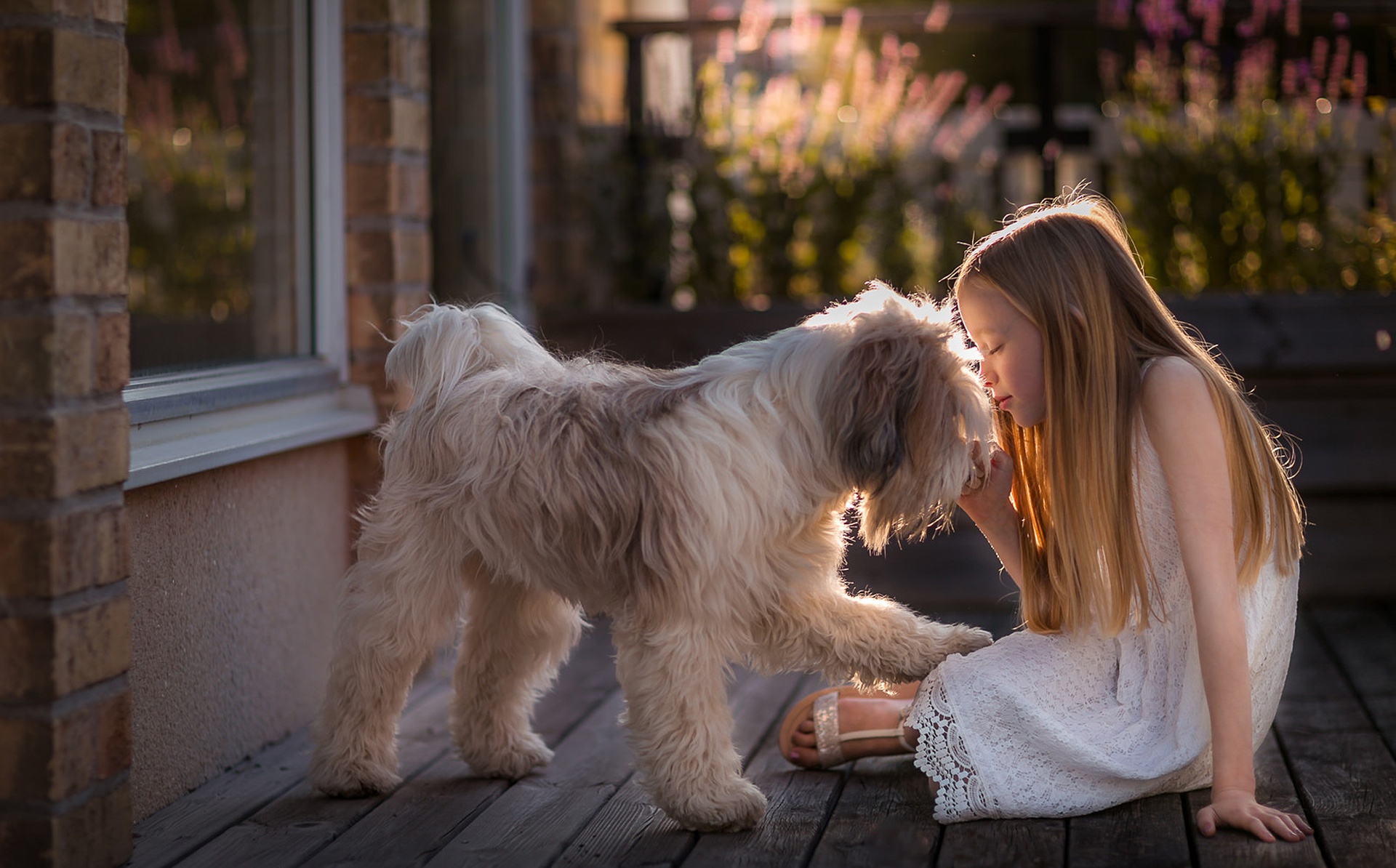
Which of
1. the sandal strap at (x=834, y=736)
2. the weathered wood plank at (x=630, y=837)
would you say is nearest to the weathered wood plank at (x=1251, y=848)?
the sandal strap at (x=834, y=736)

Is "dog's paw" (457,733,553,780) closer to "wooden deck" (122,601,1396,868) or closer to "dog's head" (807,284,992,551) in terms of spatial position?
"wooden deck" (122,601,1396,868)

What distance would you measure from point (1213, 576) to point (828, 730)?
99cm

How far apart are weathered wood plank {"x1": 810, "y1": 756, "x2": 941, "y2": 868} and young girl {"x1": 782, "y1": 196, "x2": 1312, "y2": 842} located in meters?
0.09

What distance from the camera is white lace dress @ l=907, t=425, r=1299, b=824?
9.34 ft

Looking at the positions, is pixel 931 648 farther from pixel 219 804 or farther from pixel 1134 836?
pixel 219 804

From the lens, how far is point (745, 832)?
2809mm

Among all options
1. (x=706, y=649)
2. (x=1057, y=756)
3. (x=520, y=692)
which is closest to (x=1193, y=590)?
(x=1057, y=756)

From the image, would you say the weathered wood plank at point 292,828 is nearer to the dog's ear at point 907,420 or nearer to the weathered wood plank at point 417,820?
the weathered wood plank at point 417,820

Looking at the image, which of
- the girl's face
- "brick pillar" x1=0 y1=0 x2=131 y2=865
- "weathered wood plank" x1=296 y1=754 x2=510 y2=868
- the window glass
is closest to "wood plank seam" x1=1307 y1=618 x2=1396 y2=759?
the girl's face

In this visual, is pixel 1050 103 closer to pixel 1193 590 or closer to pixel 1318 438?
pixel 1318 438

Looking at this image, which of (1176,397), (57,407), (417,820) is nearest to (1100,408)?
(1176,397)

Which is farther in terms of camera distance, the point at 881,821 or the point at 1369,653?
the point at 1369,653

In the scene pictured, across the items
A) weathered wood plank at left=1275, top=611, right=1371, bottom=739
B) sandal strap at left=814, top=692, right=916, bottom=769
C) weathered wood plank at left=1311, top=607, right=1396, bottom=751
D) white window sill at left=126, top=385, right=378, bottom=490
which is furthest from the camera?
weathered wood plank at left=1311, top=607, right=1396, bottom=751

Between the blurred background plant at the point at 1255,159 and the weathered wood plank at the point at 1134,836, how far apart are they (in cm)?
304
